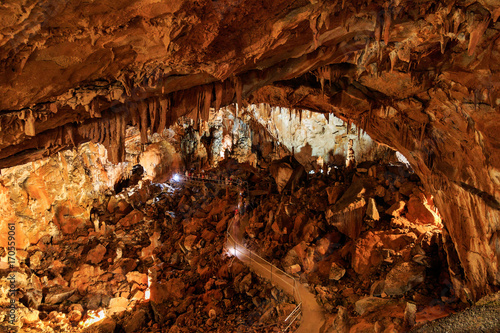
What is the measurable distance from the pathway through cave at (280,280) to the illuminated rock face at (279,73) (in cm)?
353

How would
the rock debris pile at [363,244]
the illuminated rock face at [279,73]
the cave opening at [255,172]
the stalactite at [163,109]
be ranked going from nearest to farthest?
the illuminated rock face at [279,73] → the cave opening at [255,172] → the stalactite at [163,109] → the rock debris pile at [363,244]

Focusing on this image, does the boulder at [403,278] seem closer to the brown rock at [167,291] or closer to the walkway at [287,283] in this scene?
the walkway at [287,283]

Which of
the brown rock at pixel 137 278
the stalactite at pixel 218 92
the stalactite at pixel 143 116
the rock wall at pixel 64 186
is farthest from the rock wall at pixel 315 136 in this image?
the stalactite at pixel 143 116

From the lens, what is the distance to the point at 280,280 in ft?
32.1

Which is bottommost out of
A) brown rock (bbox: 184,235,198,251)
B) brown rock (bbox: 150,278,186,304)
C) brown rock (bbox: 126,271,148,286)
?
brown rock (bbox: 126,271,148,286)

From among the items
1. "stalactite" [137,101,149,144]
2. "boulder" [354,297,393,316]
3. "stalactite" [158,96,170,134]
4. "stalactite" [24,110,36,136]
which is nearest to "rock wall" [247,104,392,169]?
"boulder" [354,297,393,316]

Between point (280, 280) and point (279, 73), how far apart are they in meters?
6.42

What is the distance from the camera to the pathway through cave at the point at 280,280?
26.4ft

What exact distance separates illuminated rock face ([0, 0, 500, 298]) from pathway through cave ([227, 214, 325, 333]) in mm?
3531

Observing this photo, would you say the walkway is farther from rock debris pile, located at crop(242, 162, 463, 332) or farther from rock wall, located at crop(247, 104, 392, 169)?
rock wall, located at crop(247, 104, 392, 169)

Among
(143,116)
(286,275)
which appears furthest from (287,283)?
(143,116)

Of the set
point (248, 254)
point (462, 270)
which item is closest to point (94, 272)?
point (248, 254)

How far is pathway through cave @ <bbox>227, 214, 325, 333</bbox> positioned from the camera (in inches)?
317

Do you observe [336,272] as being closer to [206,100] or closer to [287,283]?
[287,283]
